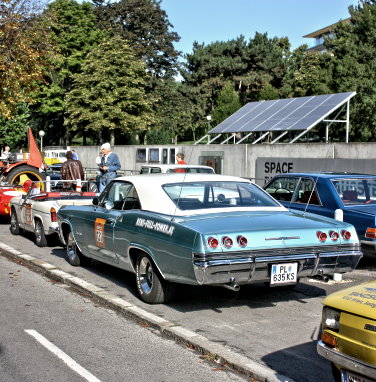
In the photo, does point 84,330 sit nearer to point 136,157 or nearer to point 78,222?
point 78,222

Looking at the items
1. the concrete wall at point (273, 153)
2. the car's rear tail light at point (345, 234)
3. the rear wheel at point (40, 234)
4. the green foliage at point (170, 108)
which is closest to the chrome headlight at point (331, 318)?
the car's rear tail light at point (345, 234)

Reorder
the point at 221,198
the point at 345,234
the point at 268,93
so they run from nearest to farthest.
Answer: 1. the point at 345,234
2. the point at 221,198
3. the point at 268,93

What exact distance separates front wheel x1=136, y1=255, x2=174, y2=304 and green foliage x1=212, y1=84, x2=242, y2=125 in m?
48.6

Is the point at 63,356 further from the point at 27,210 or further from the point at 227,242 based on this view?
the point at 27,210

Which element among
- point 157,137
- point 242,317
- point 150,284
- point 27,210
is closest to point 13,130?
point 157,137

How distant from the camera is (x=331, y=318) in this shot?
13.5 ft

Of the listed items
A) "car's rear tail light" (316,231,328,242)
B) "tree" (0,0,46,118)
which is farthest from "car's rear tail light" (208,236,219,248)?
"tree" (0,0,46,118)

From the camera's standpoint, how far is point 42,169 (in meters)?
17.6

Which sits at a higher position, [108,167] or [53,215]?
[108,167]

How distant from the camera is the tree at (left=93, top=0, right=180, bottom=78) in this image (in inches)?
2299

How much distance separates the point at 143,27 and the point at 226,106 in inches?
466

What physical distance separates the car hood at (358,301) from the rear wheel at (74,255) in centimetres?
589

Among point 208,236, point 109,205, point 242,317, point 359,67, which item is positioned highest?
point 359,67

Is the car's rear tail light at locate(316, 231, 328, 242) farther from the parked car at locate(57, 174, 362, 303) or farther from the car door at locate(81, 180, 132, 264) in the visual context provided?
the car door at locate(81, 180, 132, 264)
